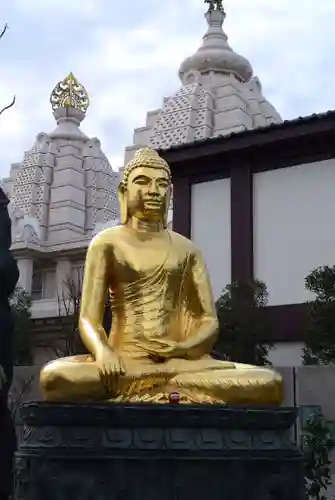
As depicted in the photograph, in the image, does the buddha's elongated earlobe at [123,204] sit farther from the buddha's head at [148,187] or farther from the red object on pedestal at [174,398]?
the red object on pedestal at [174,398]

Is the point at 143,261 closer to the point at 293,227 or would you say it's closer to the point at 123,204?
the point at 123,204

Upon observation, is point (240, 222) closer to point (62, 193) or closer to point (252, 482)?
point (252, 482)

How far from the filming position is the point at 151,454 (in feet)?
10.3

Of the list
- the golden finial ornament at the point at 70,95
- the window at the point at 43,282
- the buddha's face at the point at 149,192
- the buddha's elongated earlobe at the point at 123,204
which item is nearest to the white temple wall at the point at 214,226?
the buddha's elongated earlobe at the point at 123,204

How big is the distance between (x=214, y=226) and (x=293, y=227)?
1.33 meters

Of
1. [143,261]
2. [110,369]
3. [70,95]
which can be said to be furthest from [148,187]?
[70,95]

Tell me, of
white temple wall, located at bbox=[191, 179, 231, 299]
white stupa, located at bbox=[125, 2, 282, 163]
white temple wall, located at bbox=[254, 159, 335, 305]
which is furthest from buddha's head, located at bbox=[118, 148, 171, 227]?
white stupa, located at bbox=[125, 2, 282, 163]

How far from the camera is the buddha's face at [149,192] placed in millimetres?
4098

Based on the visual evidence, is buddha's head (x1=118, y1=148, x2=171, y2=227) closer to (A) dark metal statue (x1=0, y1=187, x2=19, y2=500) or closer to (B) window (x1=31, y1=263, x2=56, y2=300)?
(A) dark metal statue (x1=0, y1=187, x2=19, y2=500)

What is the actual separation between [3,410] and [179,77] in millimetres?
18461

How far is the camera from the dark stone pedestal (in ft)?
10.2

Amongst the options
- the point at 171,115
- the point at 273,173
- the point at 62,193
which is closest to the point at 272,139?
the point at 273,173

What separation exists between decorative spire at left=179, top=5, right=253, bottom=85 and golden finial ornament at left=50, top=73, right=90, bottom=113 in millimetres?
5651

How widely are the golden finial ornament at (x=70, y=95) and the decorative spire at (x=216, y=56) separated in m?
5.65
